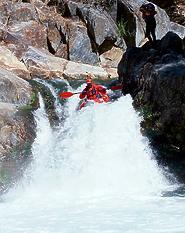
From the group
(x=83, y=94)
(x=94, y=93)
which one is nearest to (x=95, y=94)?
(x=94, y=93)

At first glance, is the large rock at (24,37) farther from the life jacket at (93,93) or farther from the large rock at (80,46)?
the life jacket at (93,93)

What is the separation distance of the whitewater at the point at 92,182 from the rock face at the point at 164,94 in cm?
40

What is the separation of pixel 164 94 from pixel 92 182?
2.77 metres

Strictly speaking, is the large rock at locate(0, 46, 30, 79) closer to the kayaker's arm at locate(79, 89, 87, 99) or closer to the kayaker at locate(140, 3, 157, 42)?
the kayaker's arm at locate(79, 89, 87, 99)

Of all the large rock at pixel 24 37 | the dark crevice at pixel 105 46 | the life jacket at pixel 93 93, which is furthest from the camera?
the dark crevice at pixel 105 46

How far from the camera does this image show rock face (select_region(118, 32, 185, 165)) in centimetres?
891

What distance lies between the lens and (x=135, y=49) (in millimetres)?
12492

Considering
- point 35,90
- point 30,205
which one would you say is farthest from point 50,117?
point 30,205

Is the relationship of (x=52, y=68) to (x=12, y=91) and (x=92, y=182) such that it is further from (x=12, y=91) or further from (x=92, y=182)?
(x=92, y=182)

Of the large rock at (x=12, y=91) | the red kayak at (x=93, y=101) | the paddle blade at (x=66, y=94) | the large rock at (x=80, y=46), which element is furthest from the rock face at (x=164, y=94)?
the large rock at (x=80, y=46)

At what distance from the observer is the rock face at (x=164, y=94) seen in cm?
891

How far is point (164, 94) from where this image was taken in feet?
30.3

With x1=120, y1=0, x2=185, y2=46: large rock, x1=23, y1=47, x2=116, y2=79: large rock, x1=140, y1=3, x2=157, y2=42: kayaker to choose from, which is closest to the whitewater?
x1=140, y1=3, x2=157, y2=42: kayaker

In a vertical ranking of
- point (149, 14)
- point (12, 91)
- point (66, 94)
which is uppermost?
point (149, 14)
